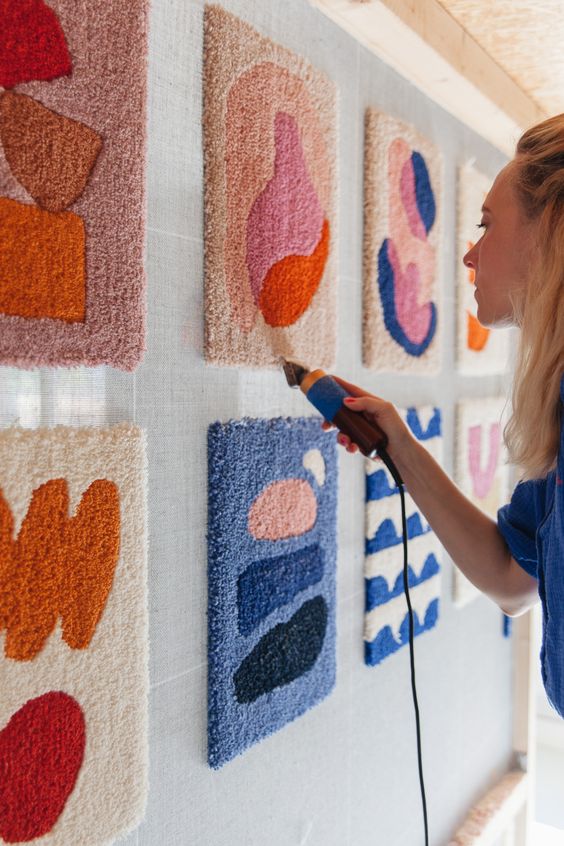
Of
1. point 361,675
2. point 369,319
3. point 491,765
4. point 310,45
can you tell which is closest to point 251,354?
point 369,319

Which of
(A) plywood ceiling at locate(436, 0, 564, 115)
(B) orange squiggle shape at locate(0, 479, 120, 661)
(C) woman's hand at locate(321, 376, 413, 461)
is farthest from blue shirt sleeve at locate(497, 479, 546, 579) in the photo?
(A) plywood ceiling at locate(436, 0, 564, 115)

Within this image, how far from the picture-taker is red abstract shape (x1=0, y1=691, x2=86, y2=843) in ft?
2.32

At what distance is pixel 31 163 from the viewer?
708 mm

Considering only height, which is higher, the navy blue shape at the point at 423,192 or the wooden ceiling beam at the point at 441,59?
the wooden ceiling beam at the point at 441,59

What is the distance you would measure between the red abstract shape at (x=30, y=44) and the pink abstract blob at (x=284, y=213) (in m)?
0.33

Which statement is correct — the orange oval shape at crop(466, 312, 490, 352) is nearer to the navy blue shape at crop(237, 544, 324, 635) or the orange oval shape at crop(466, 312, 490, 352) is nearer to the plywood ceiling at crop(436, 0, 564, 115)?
the plywood ceiling at crop(436, 0, 564, 115)

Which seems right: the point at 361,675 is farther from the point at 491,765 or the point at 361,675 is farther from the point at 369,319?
the point at 491,765

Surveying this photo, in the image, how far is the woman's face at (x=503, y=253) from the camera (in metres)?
0.96

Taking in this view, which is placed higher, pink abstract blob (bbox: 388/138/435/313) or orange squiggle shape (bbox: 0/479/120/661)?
pink abstract blob (bbox: 388/138/435/313)

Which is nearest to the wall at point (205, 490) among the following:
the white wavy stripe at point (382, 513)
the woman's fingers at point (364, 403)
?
the white wavy stripe at point (382, 513)

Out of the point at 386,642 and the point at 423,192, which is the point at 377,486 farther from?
the point at 423,192

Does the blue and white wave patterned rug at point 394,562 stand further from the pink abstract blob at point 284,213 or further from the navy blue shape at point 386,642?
the pink abstract blob at point 284,213

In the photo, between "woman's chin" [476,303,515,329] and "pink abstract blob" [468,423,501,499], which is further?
"pink abstract blob" [468,423,501,499]

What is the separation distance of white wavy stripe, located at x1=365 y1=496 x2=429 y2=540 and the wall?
0.02m
